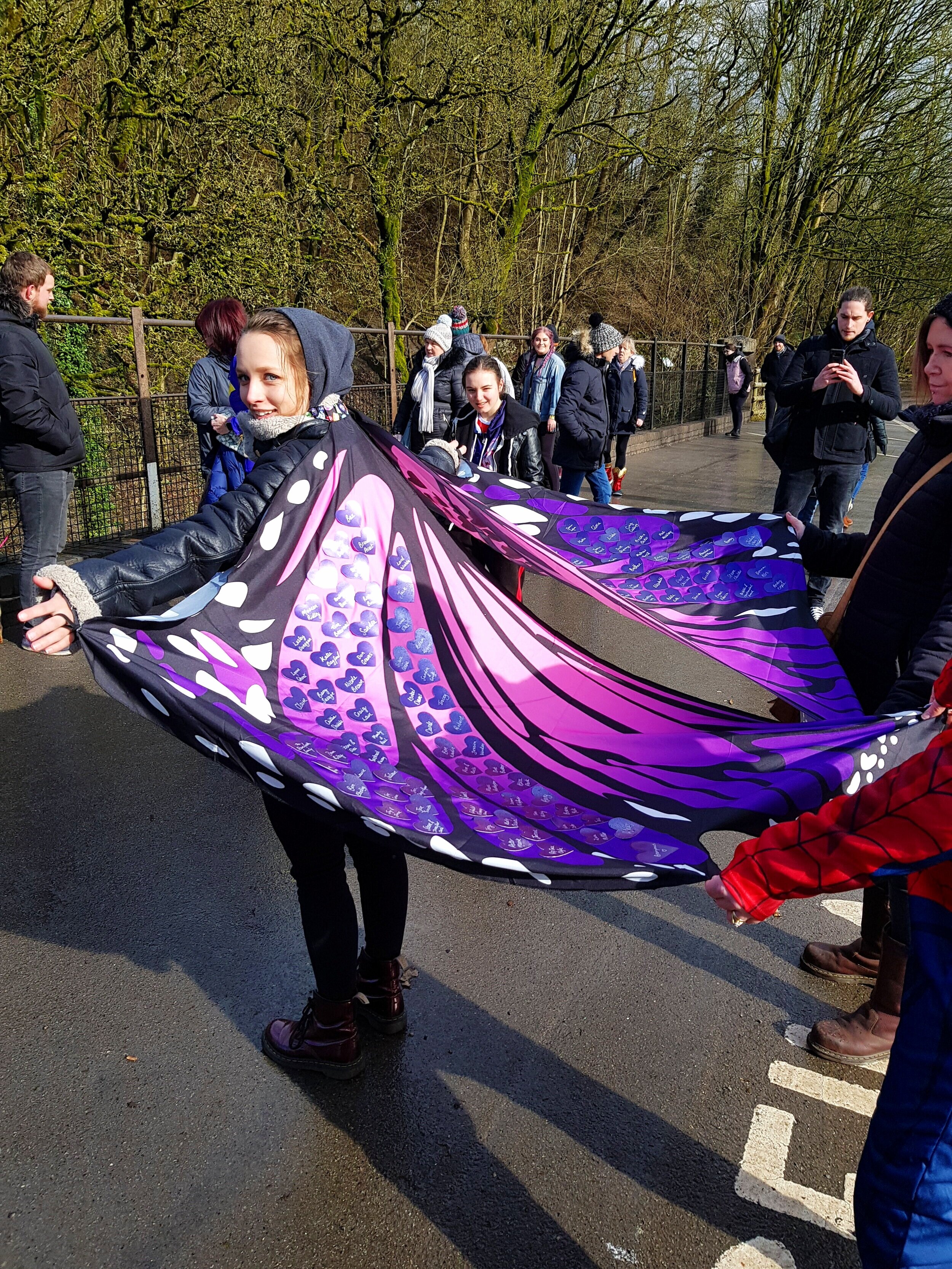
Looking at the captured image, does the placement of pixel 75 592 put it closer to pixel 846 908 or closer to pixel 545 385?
pixel 846 908

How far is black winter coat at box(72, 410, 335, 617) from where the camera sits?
2.15 m

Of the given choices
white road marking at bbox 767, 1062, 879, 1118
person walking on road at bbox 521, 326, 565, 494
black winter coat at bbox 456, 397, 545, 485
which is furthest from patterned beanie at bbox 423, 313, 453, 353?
white road marking at bbox 767, 1062, 879, 1118

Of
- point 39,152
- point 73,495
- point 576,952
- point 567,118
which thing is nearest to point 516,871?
point 576,952

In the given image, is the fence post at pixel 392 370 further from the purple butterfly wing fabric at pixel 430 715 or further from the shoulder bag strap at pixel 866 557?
the shoulder bag strap at pixel 866 557

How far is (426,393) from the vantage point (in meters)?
8.02

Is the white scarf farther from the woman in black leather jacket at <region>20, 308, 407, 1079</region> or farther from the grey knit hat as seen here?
the woman in black leather jacket at <region>20, 308, 407, 1079</region>

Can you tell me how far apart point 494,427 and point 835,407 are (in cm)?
213

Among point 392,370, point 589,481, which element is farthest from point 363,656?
point 392,370

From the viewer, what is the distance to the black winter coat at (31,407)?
5.52 meters

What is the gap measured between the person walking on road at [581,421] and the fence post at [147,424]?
A: 3425 millimetres

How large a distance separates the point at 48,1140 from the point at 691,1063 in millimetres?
1656

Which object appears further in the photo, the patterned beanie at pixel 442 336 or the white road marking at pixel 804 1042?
the patterned beanie at pixel 442 336

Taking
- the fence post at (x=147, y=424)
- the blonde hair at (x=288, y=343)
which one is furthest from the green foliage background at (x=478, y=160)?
the blonde hair at (x=288, y=343)

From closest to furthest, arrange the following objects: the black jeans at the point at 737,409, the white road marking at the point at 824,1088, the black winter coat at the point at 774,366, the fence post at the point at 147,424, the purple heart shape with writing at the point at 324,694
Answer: the purple heart shape with writing at the point at 324,694
the white road marking at the point at 824,1088
the fence post at the point at 147,424
the black winter coat at the point at 774,366
the black jeans at the point at 737,409
